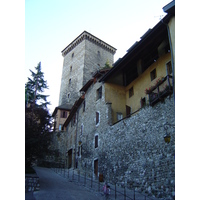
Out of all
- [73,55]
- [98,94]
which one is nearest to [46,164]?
[98,94]

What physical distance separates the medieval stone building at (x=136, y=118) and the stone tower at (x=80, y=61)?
1361cm

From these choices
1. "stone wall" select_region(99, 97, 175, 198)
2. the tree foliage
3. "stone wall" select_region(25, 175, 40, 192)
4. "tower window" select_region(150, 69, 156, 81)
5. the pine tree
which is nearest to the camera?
"stone wall" select_region(99, 97, 175, 198)

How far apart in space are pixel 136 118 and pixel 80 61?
32.0 meters

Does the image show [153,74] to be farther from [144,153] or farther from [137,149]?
[144,153]

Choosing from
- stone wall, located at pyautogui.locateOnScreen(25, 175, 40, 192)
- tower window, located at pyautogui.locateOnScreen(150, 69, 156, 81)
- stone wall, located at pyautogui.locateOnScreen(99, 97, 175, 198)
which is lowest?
stone wall, located at pyautogui.locateOnScreen(25, 175, 40, 192)

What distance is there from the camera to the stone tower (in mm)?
43719

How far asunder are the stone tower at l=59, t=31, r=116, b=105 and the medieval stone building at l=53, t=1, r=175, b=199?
13606 millimetres

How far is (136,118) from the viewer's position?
15.6 m

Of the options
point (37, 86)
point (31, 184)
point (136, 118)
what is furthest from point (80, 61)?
point (31, 184)

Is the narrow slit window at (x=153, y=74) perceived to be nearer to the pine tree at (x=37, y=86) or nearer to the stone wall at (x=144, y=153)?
the stone wall at (x=144, y=153)

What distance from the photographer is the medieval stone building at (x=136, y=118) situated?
1234 cm

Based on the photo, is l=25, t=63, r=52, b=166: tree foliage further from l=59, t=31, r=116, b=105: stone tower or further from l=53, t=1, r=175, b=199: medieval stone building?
l=59, t=31, r=116, b=105: stone tower

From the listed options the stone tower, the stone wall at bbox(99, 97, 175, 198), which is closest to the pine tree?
the stone tower
